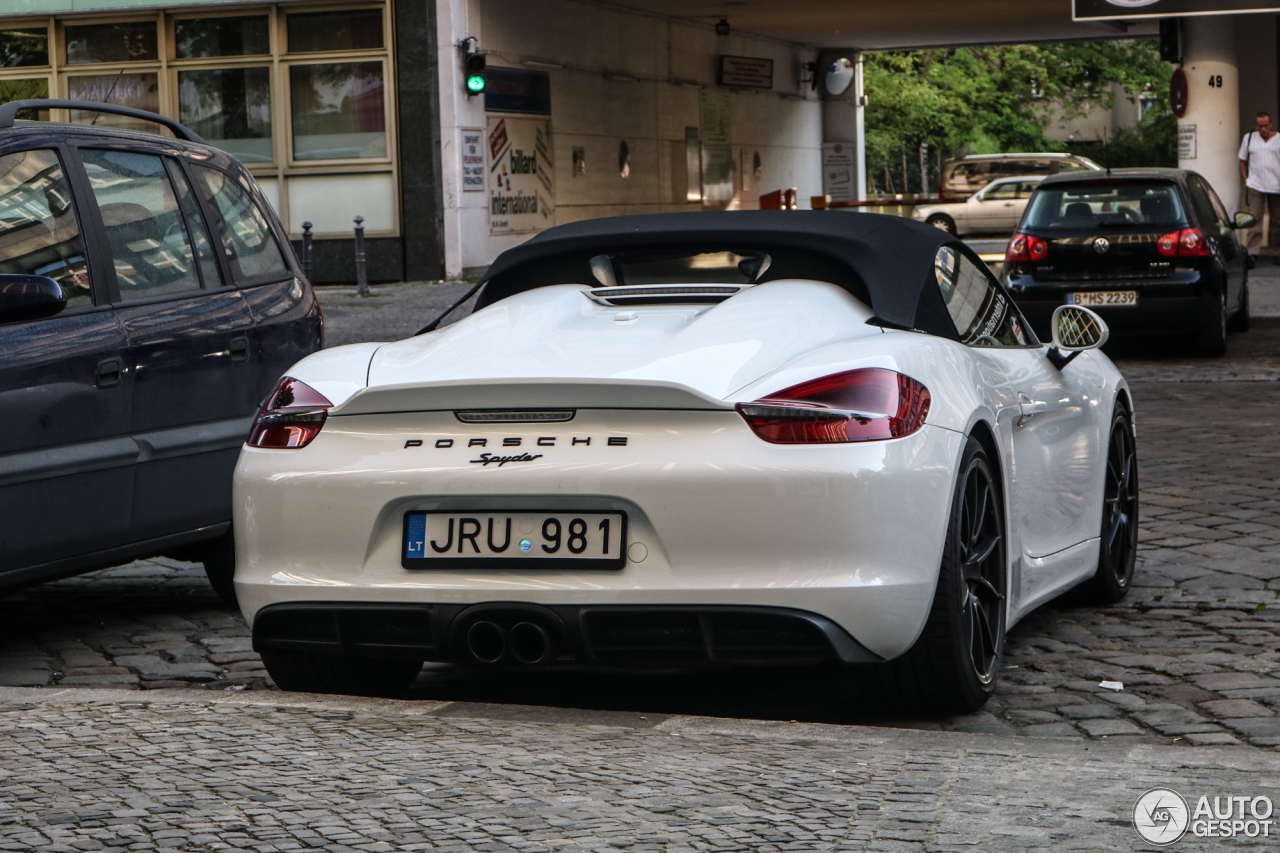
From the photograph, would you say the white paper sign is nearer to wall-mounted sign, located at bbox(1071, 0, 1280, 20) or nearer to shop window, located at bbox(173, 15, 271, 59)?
wall-mounted sign, located at bbox(1071, 0, 1280, 20)

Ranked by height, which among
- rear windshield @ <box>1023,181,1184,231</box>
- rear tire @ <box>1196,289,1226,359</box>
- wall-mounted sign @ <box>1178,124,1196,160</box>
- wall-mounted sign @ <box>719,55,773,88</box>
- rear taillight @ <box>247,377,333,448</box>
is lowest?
rear tire @ <box>1196,289,1226,359</box>

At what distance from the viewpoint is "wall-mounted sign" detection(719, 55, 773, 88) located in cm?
3675

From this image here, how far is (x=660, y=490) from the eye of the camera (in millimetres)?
4074

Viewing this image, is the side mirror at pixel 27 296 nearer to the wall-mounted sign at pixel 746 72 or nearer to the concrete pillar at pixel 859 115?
the wall-mounted sign at pixel 746 72

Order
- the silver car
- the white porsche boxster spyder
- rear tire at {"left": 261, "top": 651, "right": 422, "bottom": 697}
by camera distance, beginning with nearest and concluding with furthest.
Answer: the white porsche boxster spyder, rear tire at {"left": 261, "top": 651, "right": 422, "bottom": 697}, the silver car

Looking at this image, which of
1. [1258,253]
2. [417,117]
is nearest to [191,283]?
[417,117]

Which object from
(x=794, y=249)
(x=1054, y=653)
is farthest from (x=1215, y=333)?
(x=794, y=249)

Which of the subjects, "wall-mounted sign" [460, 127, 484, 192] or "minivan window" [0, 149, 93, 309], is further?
"wall-mounted sign" [460, 127, 484, 192]

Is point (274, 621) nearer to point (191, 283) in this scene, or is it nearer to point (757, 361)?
point (757, 361)

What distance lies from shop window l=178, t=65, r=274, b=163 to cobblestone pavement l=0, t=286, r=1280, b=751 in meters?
19.1

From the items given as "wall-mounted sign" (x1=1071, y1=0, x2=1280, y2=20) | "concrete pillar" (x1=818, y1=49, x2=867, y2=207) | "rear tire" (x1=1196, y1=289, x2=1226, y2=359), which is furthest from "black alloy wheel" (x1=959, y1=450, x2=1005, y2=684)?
"concrete pillar" (x1=818, y1=49, x2=867, y2=207)

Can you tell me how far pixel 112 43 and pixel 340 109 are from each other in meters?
3.60

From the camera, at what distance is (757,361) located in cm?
422

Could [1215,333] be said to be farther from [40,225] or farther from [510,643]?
[510,643]
